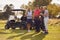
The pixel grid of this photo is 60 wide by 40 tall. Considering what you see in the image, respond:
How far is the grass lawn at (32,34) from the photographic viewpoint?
238 cm

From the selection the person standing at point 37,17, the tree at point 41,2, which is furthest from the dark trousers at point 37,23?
the tree at point 41,2

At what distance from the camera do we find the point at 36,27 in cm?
241

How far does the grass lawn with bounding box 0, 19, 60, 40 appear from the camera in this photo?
2.38 m

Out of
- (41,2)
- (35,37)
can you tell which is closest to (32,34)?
(35,37)

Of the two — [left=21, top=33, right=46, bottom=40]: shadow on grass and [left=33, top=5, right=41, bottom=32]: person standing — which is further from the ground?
[left=33, top=5, right=41, bottom=32]: person standing

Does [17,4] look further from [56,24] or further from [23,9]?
[56,24]

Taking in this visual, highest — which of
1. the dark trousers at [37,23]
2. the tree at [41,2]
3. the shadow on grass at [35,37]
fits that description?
the tree at [41,2]

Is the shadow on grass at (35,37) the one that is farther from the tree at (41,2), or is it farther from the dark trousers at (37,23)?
the tree at (41,2)

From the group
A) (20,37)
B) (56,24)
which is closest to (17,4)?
(20,37)

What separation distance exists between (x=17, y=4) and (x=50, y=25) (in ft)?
1.83

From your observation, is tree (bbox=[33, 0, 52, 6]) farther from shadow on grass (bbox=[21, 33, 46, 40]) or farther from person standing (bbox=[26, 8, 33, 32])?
shadow on grass (bbox=[21, 33, 46, 40])

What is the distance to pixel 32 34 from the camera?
2395mm

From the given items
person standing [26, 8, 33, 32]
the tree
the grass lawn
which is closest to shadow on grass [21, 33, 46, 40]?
the grass lawn

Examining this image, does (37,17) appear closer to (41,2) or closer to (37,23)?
(37,23)
